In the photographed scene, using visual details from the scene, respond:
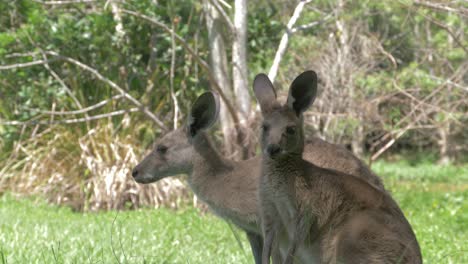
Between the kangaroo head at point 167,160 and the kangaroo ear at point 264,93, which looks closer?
the kangaroo ear at point 264,93

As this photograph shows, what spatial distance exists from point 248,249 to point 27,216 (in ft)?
10.7

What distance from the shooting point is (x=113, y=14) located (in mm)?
10578

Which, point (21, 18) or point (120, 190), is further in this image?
point (21, 18)

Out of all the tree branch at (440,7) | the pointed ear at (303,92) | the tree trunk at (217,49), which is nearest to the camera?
the pointed ear at (303,92)

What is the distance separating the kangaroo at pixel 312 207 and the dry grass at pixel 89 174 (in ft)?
21.5

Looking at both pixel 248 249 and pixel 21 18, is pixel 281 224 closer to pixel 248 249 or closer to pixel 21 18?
pixel 248 249

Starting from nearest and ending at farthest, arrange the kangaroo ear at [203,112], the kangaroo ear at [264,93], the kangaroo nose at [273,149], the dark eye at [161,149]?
1. the kangaroo nose at [273,149]
2. the kangaroo ear at [264,93]
3. the kangaroo ear at [203,112]
4. the dark eye at [161,149]

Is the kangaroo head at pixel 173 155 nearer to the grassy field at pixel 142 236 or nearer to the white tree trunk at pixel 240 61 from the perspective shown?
the grassy field at pixel 142 236

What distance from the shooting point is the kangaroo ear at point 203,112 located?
202 inches

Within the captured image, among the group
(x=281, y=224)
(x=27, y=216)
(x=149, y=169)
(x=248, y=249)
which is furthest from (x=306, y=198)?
(x=27, y=216)

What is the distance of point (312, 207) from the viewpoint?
130 inches

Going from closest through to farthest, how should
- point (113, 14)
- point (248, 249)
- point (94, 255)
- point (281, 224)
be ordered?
point (281, 224), point (94, 255), point (248, 249), point (113, 14)

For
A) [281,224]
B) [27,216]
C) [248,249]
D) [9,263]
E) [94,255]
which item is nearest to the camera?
[281,224]

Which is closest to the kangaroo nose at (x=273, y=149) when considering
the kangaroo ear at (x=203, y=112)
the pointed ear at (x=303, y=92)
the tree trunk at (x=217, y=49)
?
the pointed ear at (x=303, y=92)
